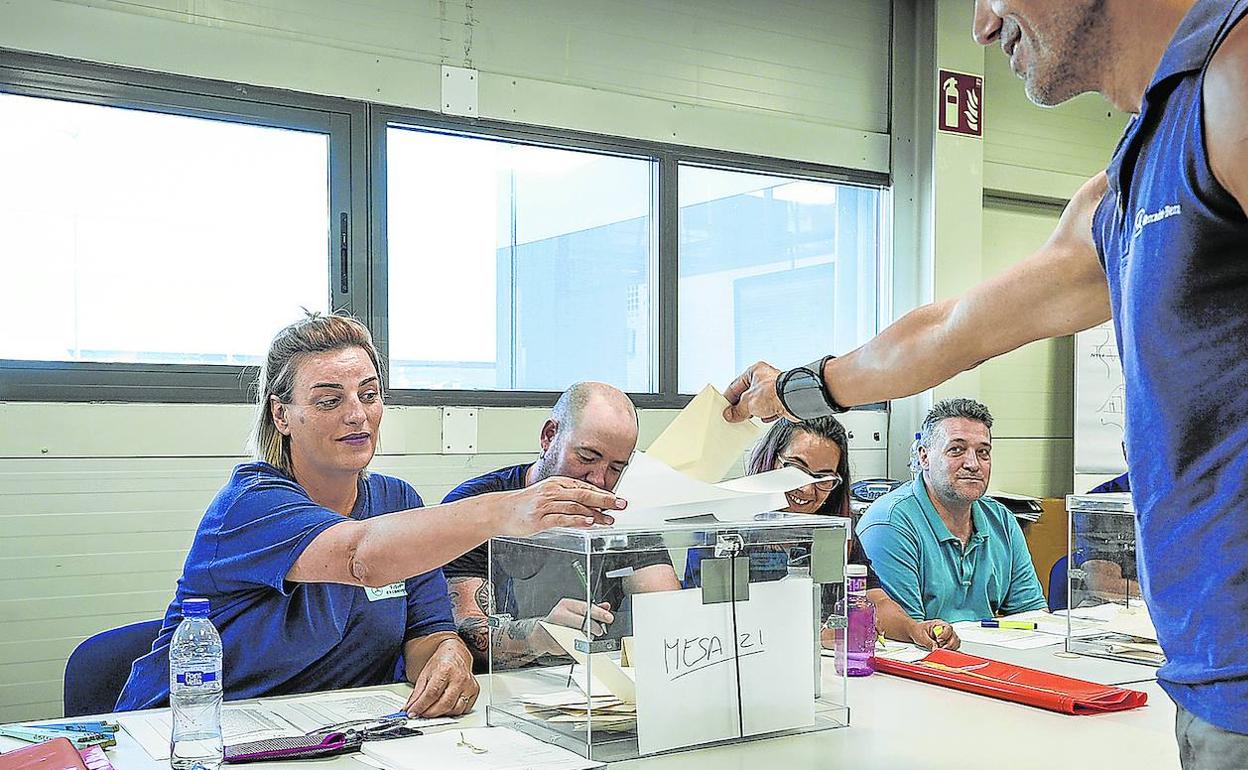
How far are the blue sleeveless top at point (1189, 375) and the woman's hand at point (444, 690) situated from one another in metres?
1.16

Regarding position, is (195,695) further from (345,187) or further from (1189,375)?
(345,187)

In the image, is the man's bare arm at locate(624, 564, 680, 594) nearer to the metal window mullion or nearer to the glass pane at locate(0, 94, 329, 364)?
the glass pane at locate(0, 94, 329, 364)

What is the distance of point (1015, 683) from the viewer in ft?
6.63

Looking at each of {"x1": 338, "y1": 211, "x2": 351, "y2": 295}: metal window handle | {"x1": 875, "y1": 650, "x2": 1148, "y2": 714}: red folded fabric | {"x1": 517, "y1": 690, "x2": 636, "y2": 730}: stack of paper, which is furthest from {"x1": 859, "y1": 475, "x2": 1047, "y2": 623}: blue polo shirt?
{"x1": 338, "y1": 211, "x2": 351, "y2": 295}: metal window handle

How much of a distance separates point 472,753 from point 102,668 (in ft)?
3.14

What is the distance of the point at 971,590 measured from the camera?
335 centimetres

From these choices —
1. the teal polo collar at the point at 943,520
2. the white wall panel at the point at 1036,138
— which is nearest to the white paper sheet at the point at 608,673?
the teal polo collar at the point at 943,520

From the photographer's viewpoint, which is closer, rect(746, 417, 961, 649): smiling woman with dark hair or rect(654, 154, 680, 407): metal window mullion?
rect(746, 417, 961, 649): smiling woman with dark hair

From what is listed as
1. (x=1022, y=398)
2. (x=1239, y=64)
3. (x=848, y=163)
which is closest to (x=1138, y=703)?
(x=1239, y=64)

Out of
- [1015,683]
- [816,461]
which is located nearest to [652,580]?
[1015,683]

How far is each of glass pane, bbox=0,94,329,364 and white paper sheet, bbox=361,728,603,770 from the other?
2.50 meters

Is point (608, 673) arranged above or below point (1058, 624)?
above

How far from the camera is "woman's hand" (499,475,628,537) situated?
1625mm

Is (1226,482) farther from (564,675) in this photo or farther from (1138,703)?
(1138,703)
